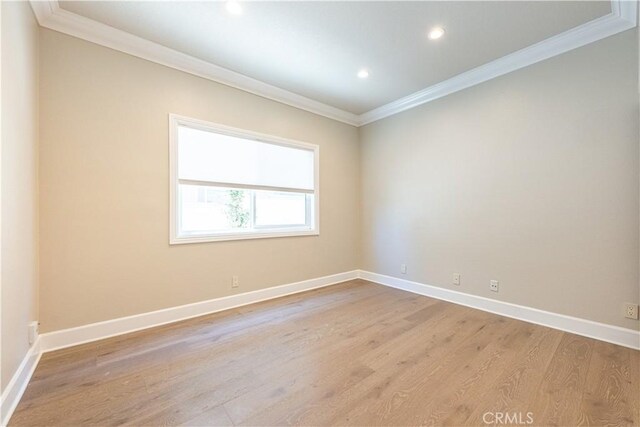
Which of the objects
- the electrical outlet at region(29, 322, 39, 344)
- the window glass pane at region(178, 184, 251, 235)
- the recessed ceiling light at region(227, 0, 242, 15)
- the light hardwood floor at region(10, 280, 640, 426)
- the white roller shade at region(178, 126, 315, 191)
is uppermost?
the recessed ceiling light at region(227, 0, 242, 15)

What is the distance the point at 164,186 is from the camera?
2652mm

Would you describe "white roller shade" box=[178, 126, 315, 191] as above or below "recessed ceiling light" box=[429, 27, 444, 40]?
below

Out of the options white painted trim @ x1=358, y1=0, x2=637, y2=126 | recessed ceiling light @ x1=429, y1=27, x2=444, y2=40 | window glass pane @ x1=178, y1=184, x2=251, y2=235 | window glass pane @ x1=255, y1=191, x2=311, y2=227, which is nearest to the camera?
white painted trim @ x1=358, y1=0, x2=637, y2=126

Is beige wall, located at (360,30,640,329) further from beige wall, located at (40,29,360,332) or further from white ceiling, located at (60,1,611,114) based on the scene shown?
beige wall, located at (40,29,360,332)

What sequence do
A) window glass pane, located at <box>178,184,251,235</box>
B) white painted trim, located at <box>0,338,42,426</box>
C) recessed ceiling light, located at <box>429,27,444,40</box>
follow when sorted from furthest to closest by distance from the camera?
window glass pane, located at <box>178,184,251,235</box> < recessed ceiling light, located at <box>429,27,444,40</box> < white painted trim, located at <box>0,338,42,426</box>

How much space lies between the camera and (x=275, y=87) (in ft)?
11.1

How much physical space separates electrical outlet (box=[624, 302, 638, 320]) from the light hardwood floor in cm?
28

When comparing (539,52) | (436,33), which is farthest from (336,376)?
(539,52)

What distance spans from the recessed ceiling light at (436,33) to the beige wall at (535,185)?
3.29 feet

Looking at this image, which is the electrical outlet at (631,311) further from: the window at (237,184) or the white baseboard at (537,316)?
the window at (237,184)

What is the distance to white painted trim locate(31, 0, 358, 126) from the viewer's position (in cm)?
212

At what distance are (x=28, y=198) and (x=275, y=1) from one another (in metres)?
2.28

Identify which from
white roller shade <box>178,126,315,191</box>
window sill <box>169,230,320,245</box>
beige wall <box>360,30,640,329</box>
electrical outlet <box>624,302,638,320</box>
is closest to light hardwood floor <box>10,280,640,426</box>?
electrical outlet <box>624,302,638,320</box>

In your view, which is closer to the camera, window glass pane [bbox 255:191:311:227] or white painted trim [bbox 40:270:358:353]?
white painted trim [bbox 40:270:358:353]
